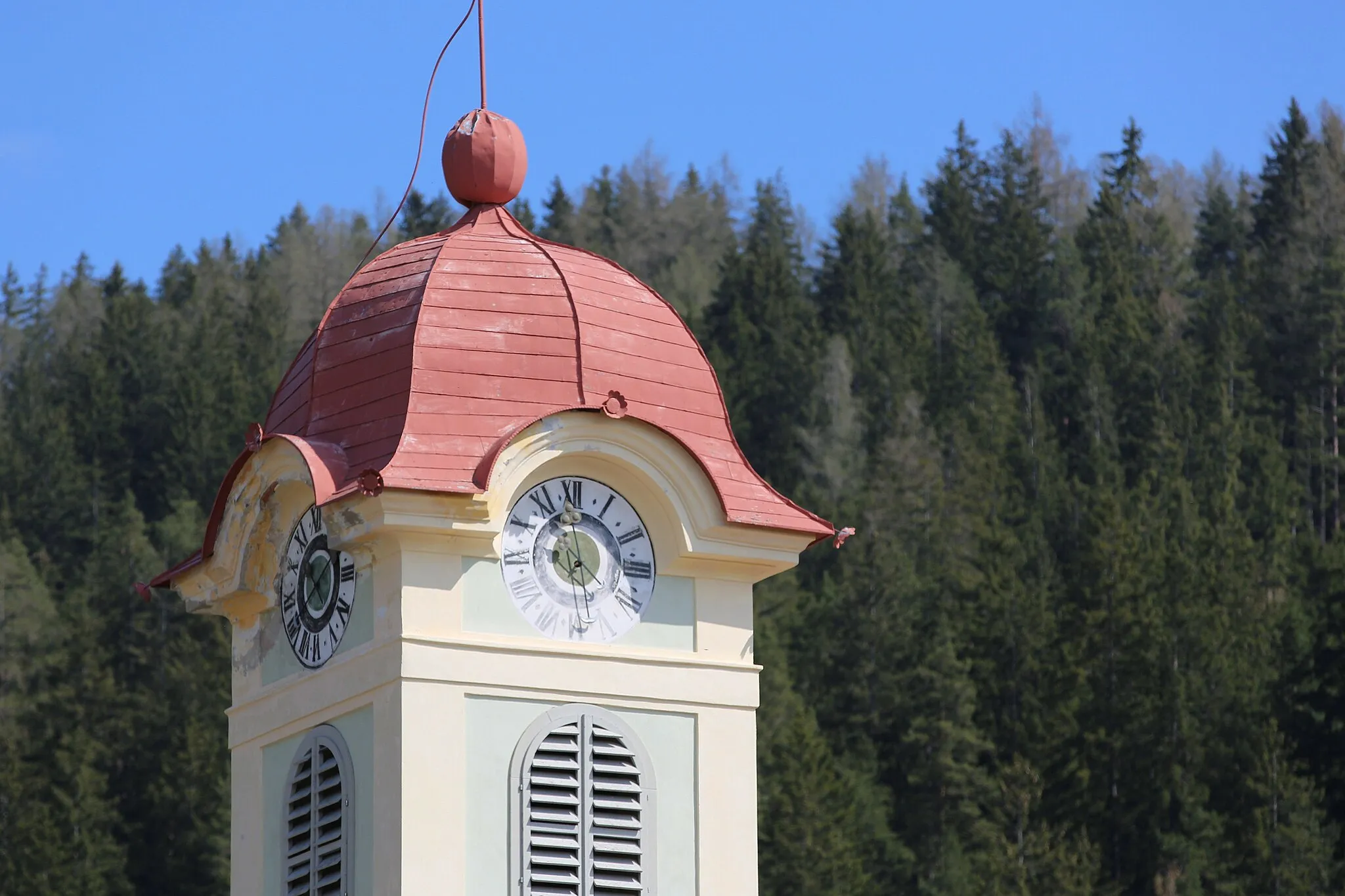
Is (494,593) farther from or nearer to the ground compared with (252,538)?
nearer to the ground

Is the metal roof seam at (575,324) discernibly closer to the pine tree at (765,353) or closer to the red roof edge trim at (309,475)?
the red roof edge trim at (309,475)

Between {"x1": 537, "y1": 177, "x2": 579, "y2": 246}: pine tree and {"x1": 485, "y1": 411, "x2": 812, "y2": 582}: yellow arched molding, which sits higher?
{"x1": 537, "y1": 177, "x2": 579, "y2": 246}: pine tree

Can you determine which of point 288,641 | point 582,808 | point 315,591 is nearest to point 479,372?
point 315,591

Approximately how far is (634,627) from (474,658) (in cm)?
154

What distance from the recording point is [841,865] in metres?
66.7

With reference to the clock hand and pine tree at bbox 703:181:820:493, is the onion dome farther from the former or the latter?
pine tree at bbox 703:181:820:493

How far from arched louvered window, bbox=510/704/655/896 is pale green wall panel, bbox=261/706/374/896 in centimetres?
122

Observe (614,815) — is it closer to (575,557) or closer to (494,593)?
(494,593)

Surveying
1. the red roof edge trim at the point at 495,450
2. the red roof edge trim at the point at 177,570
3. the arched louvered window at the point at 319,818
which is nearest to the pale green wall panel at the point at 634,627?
the red roof edge trim at the point at 495,450

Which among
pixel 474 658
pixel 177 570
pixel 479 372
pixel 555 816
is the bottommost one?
pixel 555 816

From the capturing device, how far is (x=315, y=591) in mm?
27141

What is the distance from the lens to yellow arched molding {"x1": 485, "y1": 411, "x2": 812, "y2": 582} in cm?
2614

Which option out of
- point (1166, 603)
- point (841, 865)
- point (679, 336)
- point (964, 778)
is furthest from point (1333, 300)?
point (679, 336)

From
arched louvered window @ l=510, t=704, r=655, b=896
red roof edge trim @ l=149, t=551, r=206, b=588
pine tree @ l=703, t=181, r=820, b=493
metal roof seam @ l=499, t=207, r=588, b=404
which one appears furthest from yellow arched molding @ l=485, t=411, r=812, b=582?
pine tree @ l=703, t=181, r=820, b=493
